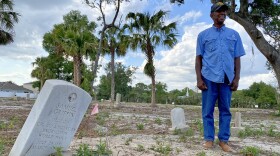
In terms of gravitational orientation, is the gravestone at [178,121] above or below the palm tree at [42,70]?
below

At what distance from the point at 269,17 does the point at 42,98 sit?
1471cm

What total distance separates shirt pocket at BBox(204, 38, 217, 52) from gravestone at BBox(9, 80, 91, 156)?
1.78 m

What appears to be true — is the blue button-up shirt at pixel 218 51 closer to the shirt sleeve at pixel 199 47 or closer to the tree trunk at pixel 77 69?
the shirt sleeve at pixel 199 47

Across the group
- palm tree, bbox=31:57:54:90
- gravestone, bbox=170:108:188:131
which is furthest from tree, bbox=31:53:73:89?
gravestone, bbox=170:108:188:131

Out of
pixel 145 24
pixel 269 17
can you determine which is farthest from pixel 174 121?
pixel 145 24

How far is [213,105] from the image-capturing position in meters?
4.61

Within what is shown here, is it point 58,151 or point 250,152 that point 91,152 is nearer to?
point 58,151

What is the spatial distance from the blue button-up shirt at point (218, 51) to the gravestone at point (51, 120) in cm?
170

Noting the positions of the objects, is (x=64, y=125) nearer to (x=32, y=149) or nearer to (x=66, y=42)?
(x=32, y=149)

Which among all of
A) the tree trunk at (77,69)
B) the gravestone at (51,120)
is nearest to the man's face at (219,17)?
the gravestone at (51,120)

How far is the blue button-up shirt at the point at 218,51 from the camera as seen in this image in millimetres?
4480

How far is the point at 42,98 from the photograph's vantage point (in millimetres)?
3605

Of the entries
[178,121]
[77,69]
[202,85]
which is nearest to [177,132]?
[178,121]

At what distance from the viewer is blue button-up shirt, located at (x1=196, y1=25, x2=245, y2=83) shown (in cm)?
448
